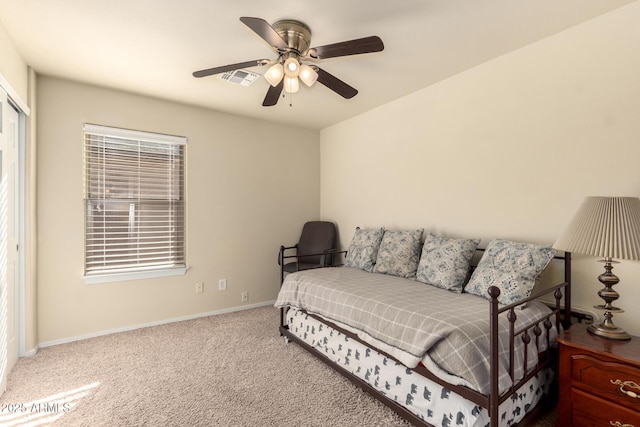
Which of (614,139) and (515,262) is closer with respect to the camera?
(614,139)

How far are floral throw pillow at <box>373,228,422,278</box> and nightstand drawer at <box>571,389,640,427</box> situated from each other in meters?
1.37

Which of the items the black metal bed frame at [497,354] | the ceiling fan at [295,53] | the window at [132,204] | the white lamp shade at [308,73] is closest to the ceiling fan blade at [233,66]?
the ceiling fan at [295,53]

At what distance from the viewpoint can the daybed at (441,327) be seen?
5.00 ft

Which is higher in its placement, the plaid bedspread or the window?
the window

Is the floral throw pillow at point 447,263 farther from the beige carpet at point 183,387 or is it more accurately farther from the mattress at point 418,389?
the beige carpet at point 183,387

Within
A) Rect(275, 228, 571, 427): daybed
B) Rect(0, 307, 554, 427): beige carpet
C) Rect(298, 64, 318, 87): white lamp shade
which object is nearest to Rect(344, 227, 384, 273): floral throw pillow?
Rect(275, 228, 571, 427): daybed

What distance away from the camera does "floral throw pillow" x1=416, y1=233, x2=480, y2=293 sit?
2.39 m

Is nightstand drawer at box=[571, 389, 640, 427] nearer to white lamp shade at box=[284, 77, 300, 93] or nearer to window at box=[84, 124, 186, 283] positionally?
white lamp shade at box=[284, 77, 300, 93]

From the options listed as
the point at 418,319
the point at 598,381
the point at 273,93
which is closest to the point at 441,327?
the point at 418,319

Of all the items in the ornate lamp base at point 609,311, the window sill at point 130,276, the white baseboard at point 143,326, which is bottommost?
the white baseboard at point 143,326

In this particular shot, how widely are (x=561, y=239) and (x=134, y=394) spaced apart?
112 inches

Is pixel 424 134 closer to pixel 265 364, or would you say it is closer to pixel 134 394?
pixel 265 364

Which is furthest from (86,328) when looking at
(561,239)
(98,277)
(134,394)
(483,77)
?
(483,77)

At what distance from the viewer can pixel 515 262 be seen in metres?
2.05
